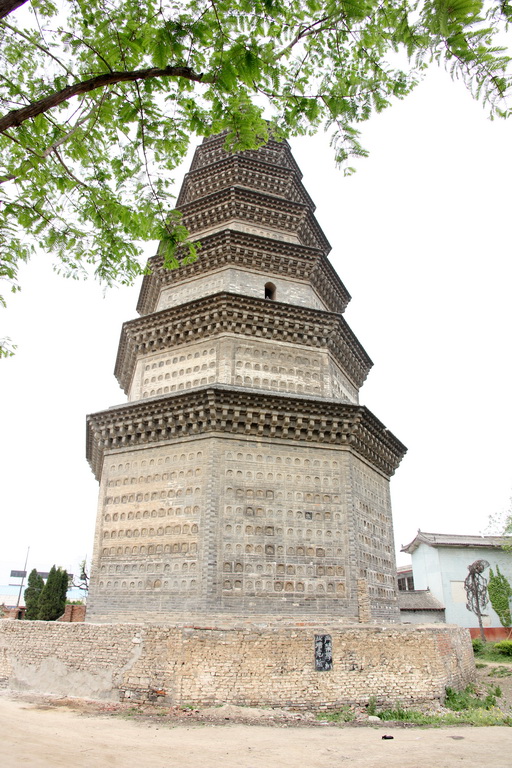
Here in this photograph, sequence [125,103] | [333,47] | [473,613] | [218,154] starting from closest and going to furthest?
[333,47] < [125,103] < [218,154] < [473,613]

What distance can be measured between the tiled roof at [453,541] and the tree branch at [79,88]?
3198 centimetres

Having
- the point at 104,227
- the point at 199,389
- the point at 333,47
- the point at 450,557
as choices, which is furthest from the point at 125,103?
the point at 450,557

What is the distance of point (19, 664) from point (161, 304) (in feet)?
35.1

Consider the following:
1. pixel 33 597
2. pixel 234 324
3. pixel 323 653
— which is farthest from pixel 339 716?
pixel 33 597

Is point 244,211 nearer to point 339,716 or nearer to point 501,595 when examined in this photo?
point 339,716

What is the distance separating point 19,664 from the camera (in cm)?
1215

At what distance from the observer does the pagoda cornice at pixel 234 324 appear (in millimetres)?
14742

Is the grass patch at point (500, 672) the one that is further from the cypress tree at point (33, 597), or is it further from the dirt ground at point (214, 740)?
the cypress tree at point (33, 597)

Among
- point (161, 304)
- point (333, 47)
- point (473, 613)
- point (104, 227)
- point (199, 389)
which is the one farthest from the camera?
point (473, 613)

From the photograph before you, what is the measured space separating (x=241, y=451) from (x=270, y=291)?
19.4ft

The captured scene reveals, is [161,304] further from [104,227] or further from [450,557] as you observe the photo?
[450,557]

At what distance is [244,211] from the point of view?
56.2 ft

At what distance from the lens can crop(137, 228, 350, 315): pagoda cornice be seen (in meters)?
16.1

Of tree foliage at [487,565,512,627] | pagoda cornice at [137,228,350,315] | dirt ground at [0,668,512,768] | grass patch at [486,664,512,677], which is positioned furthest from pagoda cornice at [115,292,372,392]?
tree foliage at [487,565,512,627]
